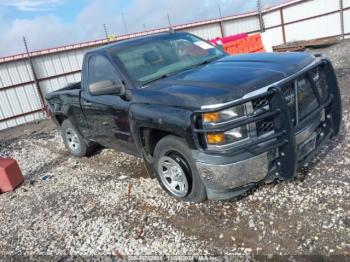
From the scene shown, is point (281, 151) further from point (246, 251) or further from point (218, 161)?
point (246, 251)

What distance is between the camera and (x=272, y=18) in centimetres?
2164

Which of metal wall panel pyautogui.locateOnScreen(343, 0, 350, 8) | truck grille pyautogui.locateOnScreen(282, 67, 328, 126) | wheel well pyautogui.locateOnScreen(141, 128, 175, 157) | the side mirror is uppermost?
metal wall panel pyautogui.locateOnScreen(343, 0, 350, 8)

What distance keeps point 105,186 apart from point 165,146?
1.81m

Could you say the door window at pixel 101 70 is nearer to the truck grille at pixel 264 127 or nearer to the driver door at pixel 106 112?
the driver door at pixel 106 112

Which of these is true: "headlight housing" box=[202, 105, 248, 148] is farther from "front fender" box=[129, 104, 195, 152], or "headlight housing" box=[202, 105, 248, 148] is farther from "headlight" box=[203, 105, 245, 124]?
"front fender" box=[129, 104, 195, 152]

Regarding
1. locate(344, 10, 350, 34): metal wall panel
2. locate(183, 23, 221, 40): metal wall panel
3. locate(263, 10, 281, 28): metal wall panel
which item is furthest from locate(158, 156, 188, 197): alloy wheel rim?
locate(263, 10, 281, 28): metal wall panel

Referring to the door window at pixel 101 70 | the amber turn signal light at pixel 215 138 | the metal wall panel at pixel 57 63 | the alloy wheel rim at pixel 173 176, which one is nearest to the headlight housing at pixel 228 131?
the amber turn signal light at pixel 215 138

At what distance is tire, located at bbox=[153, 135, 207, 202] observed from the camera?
3.71 meters

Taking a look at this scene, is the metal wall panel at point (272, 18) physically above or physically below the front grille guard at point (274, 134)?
above

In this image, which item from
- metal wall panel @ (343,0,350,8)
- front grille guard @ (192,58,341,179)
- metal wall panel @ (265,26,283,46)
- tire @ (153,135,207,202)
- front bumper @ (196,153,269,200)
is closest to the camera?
front grille guard @ (192,58,341,179)

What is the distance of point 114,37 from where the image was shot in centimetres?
1700

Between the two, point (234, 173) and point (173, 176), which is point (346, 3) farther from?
point (234, 173)

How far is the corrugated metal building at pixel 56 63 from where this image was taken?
14.1m

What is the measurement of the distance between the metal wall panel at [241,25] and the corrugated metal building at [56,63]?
0.36 meters
